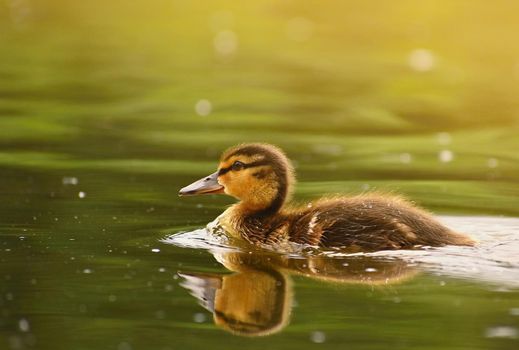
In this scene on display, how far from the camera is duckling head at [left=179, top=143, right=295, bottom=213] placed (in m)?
8.72

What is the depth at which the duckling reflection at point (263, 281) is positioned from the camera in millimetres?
6449

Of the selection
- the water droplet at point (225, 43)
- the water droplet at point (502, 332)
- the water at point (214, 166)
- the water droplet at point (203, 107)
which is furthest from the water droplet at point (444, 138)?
the water droplet at point (225, 43)

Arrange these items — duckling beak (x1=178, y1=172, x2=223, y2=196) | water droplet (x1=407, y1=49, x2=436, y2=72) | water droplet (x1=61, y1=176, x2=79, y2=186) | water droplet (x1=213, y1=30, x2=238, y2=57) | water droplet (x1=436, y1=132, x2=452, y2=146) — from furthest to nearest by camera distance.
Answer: water droplet (x1=213, y1=30, x2=238, y2=57), water droplet (x1=407, y1=49, x2=436, y2=72), water droplet (x1=436, y1=132, x2=452, y2=146), water droplet (x1=61, y1=176, x2=79, y2=186), duckling beak (x1=178, y1=172, x2=223, y2=196)

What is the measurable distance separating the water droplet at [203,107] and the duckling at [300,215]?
18.3 ft

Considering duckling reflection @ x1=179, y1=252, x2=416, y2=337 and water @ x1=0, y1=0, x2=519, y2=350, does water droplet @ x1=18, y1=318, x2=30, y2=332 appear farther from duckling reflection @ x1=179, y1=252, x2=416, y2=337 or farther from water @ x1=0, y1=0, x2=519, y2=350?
duckling reflection @ x1=179, y1=252, x2=416, y2=337

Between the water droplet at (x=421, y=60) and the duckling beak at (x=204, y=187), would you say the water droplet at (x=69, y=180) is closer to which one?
the duckling beak at (x=204, y=187)

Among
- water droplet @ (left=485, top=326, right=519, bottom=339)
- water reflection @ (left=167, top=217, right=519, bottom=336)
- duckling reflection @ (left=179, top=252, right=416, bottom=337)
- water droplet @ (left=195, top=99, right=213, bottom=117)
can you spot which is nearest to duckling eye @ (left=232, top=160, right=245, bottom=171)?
water reflection @ (left=167, top=217, right=519, bottom=336)

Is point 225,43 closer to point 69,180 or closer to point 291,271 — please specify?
point 69,180

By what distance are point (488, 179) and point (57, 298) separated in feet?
16.8

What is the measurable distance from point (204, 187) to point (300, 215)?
767 mm

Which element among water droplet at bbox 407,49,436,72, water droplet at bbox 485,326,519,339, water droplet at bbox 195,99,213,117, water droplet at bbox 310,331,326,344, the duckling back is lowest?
water droplet at bbox 310,331,326,344

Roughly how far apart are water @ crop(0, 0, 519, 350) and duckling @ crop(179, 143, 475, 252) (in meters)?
0.16

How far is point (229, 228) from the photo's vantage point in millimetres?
8703

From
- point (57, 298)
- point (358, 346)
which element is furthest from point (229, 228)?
point (358, 346)
